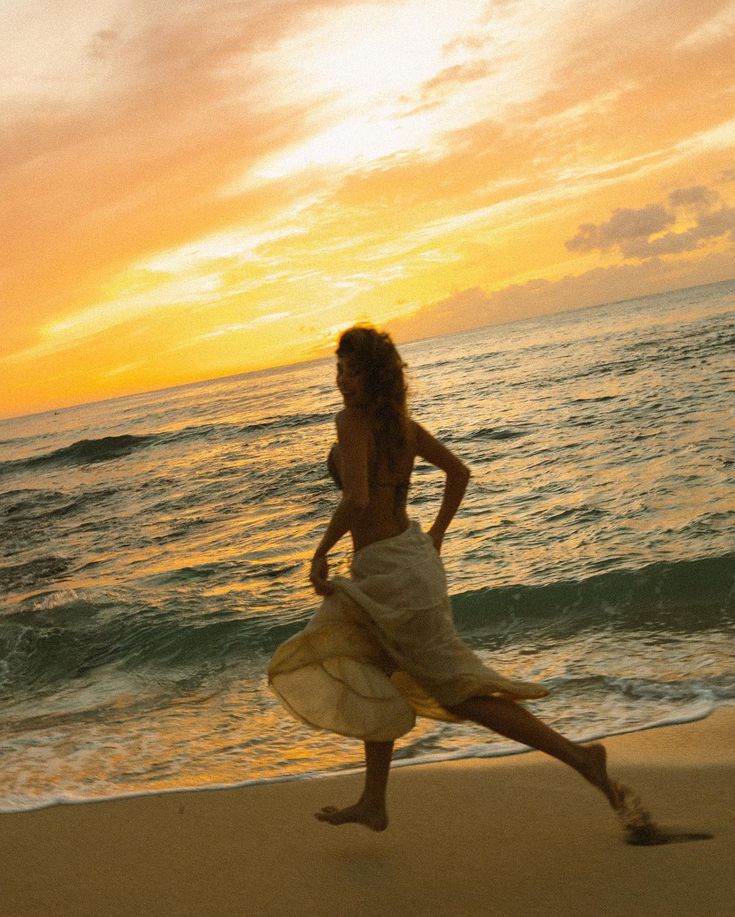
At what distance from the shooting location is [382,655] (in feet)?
11.3

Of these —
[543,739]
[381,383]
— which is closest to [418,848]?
[543,739]

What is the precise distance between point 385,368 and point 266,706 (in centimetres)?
317

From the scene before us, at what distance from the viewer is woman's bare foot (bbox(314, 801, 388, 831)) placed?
342 centimetres

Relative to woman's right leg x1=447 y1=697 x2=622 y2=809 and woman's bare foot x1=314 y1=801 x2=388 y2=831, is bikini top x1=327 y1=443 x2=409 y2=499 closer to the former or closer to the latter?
woman's right leg x1=447 y1=697 x2=622 y2=809

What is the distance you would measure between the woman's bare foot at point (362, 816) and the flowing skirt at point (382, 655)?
0.32m

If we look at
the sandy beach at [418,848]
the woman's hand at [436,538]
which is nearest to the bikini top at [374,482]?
the woman's hand at [436,538]

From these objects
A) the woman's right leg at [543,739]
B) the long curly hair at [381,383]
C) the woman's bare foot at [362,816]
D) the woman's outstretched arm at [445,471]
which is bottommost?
the woman's bare foot at [362,816]

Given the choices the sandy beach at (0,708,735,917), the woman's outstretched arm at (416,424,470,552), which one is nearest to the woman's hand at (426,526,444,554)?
the woman's outstretched arm at (416,424,470,552)

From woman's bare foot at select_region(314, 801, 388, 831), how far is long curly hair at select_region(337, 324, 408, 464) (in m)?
1.34

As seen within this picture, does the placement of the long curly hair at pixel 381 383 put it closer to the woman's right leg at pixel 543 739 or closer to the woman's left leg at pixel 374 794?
the woman's right leg at pixel 543 739

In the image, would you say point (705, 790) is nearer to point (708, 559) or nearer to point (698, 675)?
point (698, 675)

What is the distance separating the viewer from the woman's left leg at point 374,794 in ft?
11.2

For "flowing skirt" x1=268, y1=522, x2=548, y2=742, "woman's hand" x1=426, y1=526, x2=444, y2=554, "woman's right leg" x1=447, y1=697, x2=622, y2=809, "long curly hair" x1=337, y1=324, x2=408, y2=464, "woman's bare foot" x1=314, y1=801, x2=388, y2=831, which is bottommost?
"woman's bare foot" x1=314, y1=801, x2=388, y2=831

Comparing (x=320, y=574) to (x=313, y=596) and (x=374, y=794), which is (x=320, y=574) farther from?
(x=313, y=596)
